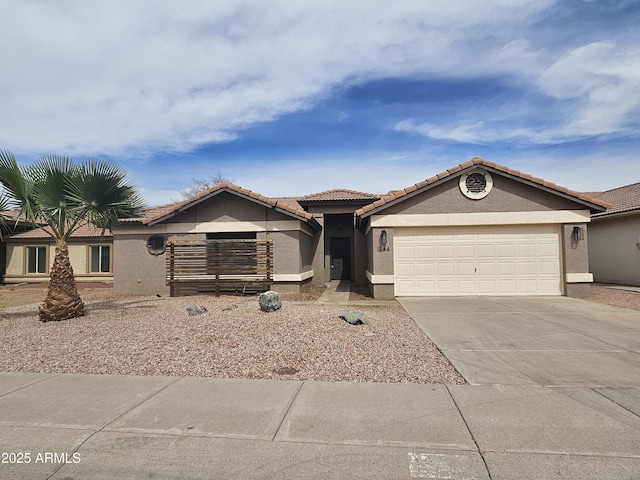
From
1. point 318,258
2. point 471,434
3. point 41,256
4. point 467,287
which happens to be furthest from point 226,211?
point 41,256

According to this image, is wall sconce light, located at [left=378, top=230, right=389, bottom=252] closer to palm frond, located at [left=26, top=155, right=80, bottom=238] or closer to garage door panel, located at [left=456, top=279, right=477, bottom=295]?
garage door panel, located at [left=456, top=279, right=477, bottom=295]

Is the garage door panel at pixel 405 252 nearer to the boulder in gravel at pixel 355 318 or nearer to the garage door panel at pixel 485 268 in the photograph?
the garage door panel at pixel 485 268

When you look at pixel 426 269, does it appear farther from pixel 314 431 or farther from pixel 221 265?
pixel 314 431

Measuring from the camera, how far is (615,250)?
55.9ft

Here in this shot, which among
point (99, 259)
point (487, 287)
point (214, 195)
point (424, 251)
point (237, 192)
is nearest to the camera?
point (487, 287)

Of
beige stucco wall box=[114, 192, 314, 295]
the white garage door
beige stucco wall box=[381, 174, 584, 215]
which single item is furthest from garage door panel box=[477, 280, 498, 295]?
beige stucco wall box=[114, 192, 314, 295]

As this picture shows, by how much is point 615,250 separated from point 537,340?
1311cm

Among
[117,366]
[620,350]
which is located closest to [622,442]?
[620,350]

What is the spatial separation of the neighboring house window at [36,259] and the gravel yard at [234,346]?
1377 cm

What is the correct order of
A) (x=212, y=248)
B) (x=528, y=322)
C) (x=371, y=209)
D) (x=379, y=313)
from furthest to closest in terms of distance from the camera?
(x=212, y=248)
(x=371, y=209)
(x=379, y=313)
(x=528, y=322)

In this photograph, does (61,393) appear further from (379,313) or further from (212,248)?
(212,248)

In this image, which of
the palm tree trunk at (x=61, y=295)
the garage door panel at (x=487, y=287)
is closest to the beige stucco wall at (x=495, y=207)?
the garage door panel at (x=487, y=287)

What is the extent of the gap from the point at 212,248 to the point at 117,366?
871 centimetres

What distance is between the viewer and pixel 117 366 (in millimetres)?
6023
